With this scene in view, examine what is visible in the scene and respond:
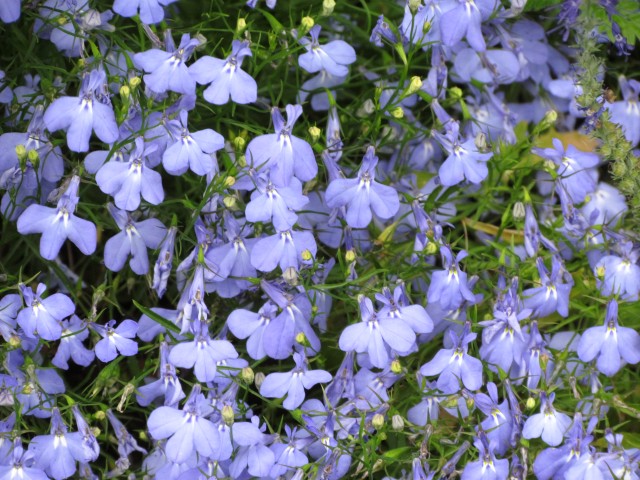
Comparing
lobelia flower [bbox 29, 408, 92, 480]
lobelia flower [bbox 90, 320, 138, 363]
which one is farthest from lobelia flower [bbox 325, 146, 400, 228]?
lobelia flower [bbox 29, 408, 92, 480]

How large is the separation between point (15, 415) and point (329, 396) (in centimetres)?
56

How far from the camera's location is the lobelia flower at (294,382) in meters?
1.71

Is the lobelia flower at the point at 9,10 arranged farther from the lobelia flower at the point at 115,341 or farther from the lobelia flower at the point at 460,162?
the lobelia flower at the point at 460,162

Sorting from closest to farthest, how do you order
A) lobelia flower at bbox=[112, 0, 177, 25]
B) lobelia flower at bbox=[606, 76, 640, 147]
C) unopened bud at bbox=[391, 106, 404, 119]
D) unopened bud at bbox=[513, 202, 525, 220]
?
lobelia flower at bbox=[112, 0, 177, 25]
unopened bud at bbox=[391, 106, 404, 119]
unopened bud at bbox=[513, 202, 525, 220]
lobelia flower at bbox=[606, 76, 640, 147]

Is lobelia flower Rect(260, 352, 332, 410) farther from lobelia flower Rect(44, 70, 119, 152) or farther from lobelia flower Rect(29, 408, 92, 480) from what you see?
lobelia flower Rect(44, 70, 119, 152)

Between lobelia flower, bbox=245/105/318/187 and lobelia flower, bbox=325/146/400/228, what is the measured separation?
0.06m

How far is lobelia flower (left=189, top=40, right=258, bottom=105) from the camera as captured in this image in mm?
1743

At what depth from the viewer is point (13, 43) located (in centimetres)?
195

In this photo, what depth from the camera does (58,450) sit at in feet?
5.63

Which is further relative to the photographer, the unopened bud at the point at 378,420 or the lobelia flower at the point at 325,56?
the lobelia flower at the point at 325,56

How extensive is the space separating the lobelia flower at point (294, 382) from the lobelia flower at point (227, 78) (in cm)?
46

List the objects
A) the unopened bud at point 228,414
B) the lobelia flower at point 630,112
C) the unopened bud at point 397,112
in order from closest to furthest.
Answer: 1. the unopened bud at point 228,414
2. the unopened bud at point 397,112
3. the lobelia flower at point 630,112

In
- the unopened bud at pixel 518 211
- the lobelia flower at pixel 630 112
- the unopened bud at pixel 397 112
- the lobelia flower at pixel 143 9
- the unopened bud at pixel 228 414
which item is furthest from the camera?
the lobelia flower at pixel 630 112

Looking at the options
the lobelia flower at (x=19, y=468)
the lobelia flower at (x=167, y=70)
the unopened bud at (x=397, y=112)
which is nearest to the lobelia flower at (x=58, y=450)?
the lobelia flower at (x=19, y=468)
